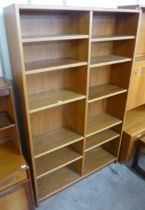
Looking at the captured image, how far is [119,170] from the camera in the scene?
2.24 meters

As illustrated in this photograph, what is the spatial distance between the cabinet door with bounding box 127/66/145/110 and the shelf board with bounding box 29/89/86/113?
72cm

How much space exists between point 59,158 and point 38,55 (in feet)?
3.49

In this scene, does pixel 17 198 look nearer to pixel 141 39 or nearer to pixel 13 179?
pixel 13 179

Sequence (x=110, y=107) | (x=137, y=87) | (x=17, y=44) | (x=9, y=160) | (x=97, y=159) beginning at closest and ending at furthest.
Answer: (x=17, y=44) < (x=9, y=160) < (x=137, y=87) < (x=110, y=107) < (x=97, y=159)

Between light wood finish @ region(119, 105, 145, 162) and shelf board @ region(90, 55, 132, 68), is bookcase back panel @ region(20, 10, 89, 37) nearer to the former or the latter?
shelf board @ region(90, 55, 132, 68)

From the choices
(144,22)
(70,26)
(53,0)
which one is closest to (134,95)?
(144,22)

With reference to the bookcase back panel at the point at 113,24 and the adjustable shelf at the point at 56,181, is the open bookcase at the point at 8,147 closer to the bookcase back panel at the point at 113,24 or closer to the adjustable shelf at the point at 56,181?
the adjustable shelf at the point at 56,181

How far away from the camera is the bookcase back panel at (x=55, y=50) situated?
4.65ft

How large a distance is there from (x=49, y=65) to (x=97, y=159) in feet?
4.74

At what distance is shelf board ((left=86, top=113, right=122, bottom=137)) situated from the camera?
75.2 inches

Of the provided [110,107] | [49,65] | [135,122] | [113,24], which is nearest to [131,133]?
[135,122]

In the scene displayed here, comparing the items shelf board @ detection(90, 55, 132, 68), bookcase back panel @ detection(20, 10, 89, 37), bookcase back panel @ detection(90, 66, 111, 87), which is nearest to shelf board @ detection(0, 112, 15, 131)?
bookcase back panel @ detection(20, 10, 89, 37)

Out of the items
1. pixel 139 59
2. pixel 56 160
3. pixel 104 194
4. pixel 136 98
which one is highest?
pixel 139 59

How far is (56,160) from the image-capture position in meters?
1.87
